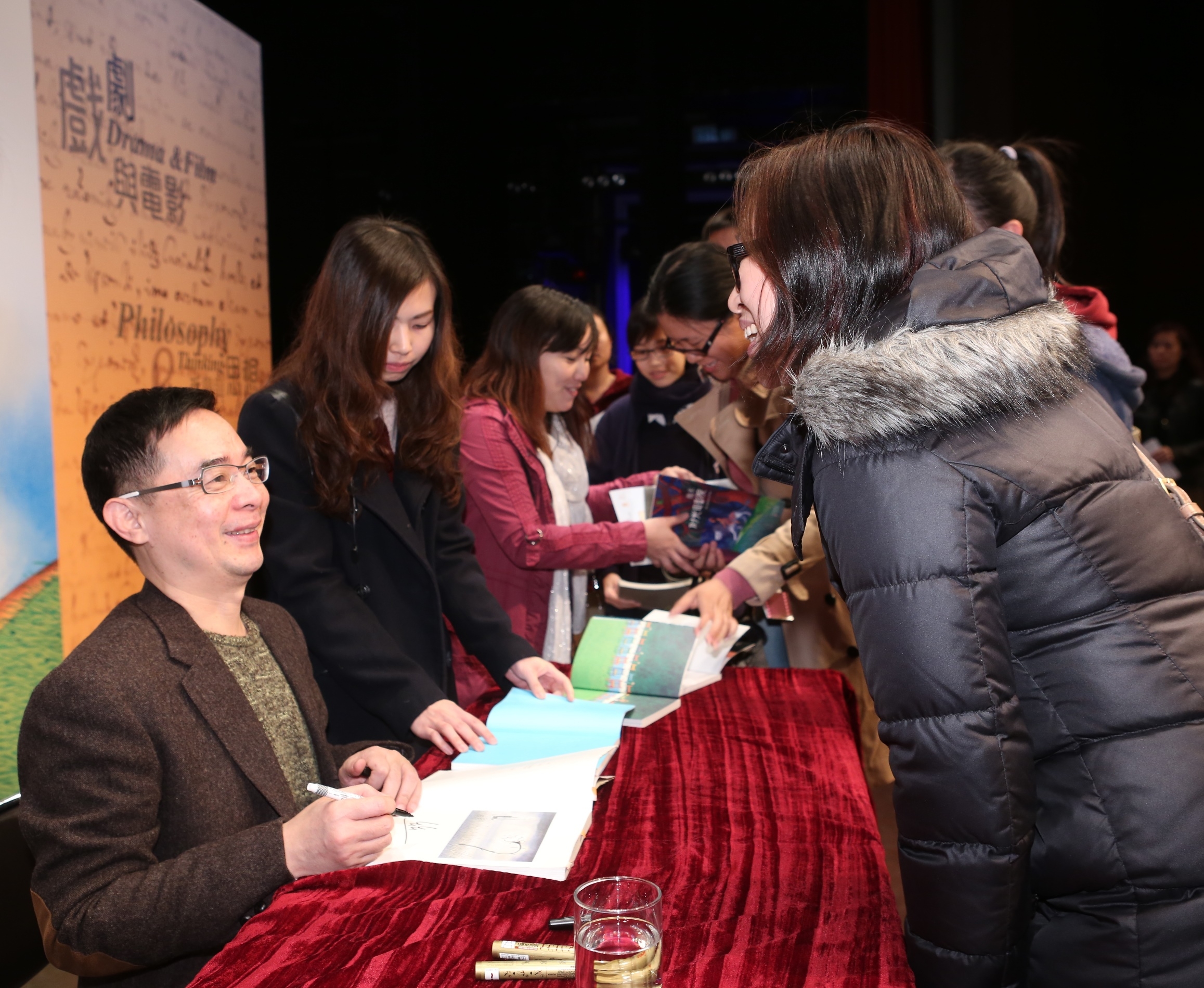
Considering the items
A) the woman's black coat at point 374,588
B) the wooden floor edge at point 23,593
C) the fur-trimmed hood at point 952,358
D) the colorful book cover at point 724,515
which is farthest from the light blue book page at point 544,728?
the wooden floor edge at point 23,593

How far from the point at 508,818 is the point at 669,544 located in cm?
146

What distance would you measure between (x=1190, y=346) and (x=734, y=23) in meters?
3.59

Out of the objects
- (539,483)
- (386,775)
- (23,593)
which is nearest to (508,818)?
(386,775)

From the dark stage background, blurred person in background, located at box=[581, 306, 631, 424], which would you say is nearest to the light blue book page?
blurred person in background, located at box=[581, 306, 631, 424]

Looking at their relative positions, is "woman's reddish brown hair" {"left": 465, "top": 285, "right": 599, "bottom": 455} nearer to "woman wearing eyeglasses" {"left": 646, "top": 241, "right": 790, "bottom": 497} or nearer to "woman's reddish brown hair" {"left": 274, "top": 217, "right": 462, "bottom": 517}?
"woman wearing eyeglasses" {"left": 646, "top": 241, "right": 790, "bottom": 497}

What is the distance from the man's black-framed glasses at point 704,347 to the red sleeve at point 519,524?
1.72 feet

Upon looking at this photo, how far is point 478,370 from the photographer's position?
3014mm

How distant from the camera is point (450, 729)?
1.66 metres

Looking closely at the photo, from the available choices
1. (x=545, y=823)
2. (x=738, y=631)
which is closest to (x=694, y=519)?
(x=738, y=631)

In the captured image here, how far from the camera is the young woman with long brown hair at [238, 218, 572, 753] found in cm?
187

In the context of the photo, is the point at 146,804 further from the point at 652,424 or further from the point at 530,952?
the point at 652,424

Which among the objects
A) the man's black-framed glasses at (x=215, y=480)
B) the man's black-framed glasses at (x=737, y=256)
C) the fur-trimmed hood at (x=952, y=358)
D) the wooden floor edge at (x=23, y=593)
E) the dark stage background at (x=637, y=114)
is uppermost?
the dark stage background at (x=637, y=114)

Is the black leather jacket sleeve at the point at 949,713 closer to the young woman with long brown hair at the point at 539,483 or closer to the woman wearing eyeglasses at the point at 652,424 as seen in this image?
the young woman with long brown hair at the point at 539,483

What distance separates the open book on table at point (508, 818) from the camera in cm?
122
